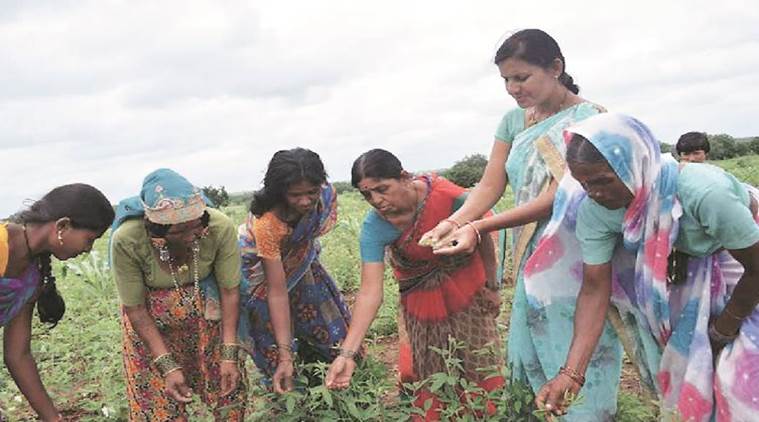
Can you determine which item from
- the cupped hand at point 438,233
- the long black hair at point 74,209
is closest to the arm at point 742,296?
the cupped hand at point 438,233

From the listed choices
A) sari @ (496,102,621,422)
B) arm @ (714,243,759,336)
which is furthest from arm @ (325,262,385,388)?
arm @ (714,243,759,336)

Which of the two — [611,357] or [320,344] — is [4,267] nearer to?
[320,344]

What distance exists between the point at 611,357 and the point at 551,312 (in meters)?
0.25

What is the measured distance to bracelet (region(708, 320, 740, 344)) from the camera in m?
1.95

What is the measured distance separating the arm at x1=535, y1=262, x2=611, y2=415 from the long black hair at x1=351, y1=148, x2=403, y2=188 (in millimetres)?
898

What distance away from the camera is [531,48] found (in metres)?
2.57

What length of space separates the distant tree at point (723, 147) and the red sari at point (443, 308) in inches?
1014

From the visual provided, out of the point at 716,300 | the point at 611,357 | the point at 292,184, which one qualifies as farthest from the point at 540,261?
the point at 292,184

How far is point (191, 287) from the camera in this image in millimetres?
2791

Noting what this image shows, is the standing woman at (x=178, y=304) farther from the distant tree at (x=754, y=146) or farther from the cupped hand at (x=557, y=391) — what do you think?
the distant tree at (x=754, y=146)

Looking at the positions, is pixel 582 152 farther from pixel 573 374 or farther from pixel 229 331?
pixel 229 331

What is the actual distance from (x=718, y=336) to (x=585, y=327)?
0.39 metres

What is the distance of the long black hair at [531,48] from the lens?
2570 mm

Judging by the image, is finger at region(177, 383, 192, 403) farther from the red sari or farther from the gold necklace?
the gold necklace
